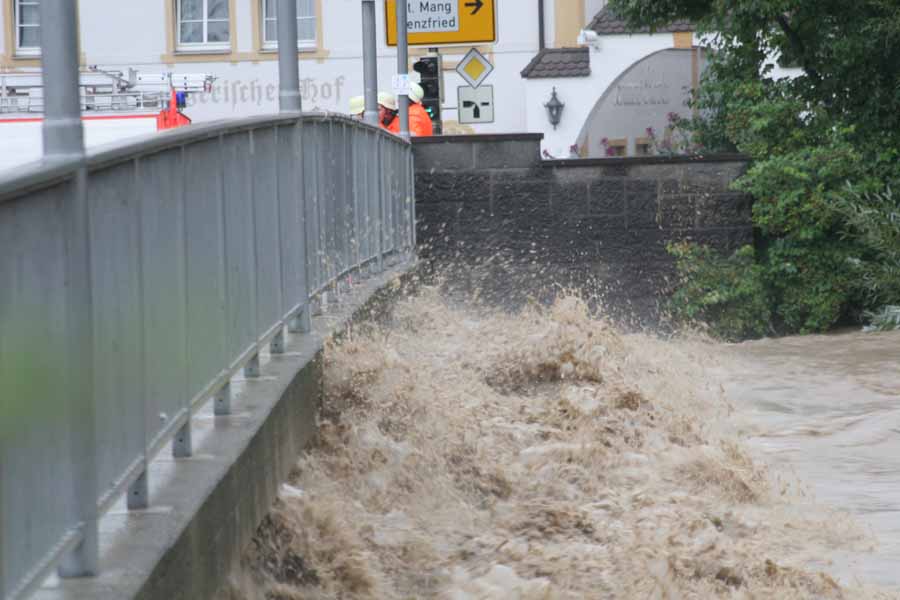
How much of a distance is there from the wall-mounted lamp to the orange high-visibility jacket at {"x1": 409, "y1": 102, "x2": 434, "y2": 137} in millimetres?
12679

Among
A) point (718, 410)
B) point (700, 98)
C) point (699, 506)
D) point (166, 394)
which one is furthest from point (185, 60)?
point (166, 394)

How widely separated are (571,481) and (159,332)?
13.2 ft

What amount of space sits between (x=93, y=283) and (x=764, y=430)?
7.08 metres

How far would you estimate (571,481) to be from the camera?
8047mm

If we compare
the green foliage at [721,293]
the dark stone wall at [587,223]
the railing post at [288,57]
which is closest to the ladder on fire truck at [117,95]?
the dark stone wall at [587,223]

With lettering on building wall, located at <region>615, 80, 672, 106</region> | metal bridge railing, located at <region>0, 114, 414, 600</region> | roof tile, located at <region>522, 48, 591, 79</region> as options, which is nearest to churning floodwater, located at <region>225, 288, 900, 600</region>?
metal bridge railing, located at <region>0, 114, 414, 600</region>

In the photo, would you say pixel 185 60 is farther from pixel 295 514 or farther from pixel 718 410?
pixel 295 514

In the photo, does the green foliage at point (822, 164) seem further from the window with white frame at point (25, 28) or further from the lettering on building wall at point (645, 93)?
the window with white frame at point (25, 28)

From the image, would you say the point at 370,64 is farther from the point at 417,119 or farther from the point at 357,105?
the point at 357,105

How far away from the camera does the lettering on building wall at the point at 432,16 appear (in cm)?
1756

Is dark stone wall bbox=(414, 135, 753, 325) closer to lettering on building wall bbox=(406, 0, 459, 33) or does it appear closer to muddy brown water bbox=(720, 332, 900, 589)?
muddy brown water bbox=(720, 332, 900, 589)

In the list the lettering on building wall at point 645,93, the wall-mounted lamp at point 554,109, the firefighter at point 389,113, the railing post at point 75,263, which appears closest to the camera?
the railing post at point 75,263

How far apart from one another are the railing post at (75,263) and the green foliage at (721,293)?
1266 cm

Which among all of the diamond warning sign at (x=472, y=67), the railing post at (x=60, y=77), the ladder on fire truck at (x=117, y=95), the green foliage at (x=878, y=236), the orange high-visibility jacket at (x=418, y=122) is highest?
the diamond warning sign at (x=472, y=67)
